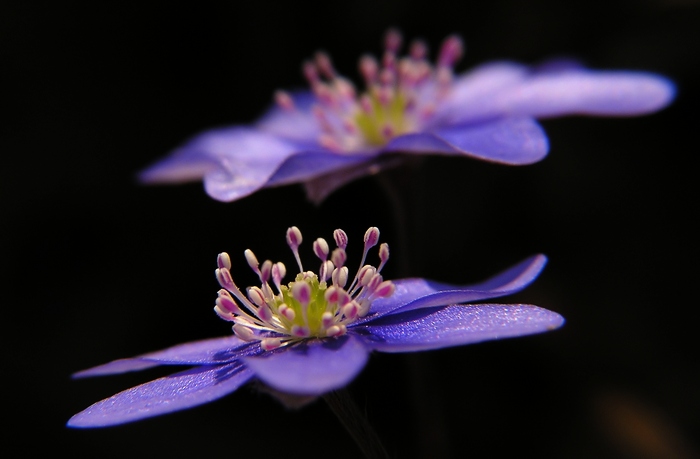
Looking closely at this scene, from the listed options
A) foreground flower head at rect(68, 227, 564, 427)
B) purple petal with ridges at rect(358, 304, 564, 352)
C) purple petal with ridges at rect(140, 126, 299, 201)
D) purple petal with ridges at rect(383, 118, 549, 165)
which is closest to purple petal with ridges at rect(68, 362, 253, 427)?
foreground flower head at rect(68, 227, 564, 427)

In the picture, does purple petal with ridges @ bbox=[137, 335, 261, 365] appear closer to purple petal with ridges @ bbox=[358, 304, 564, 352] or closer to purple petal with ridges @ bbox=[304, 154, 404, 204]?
purple petal with ridges @ bbox=[358, 304, 564, 352]

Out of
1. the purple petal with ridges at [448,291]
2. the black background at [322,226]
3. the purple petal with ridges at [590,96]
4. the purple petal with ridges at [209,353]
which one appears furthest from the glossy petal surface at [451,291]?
the black background at [322,226]

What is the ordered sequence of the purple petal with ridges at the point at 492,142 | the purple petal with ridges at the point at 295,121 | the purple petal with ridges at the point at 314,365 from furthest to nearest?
1. the purple petal with ridges at the point at 295,121
2. the purple petal with ridges at the point at 492,142
3. the purple petal with ridges at the point at 314,365

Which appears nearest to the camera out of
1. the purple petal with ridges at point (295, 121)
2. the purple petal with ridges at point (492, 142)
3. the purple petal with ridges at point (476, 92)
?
the purple petal with ridges at point (492, 142)

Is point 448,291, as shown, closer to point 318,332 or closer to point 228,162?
point 318,332

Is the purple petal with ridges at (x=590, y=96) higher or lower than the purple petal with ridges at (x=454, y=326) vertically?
higher

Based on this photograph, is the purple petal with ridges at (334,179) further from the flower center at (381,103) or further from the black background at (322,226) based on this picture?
the black background at (322,226)

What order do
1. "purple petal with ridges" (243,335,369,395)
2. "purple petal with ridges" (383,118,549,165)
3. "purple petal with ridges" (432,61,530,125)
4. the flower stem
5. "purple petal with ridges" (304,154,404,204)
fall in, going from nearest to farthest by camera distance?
"purple petal with ridges" (243,335,369,395), the flower stem, "purple petal with ridges" (383,118,549,165), "purple petal with ridges" (304,154,404,204), "purple petal with ridges" (432,61,530,125)
